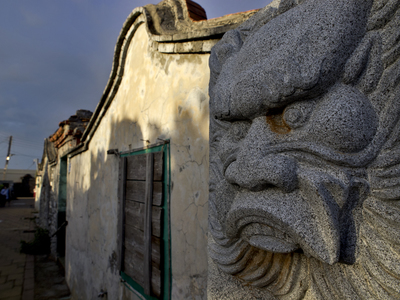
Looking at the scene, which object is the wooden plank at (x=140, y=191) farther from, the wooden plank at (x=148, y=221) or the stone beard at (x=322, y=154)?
the stone beard at (x=322, y=154)

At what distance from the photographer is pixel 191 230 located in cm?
202

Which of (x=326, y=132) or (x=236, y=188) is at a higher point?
(x=326, y=132)

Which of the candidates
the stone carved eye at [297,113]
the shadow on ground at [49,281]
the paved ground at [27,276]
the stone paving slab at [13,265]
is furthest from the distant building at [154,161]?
the stone paving slab at [13,265]

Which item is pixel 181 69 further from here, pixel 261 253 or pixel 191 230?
pixel 261 253

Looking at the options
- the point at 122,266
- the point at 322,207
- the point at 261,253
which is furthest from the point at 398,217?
the point at 122,266

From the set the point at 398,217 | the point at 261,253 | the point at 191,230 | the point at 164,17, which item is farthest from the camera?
the point at 164,17

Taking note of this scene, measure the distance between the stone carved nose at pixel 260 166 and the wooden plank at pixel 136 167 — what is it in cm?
170

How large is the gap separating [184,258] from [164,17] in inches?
90.0

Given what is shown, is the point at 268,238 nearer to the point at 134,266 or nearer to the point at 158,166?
the point at 158,166

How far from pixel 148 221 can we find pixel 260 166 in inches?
69.8

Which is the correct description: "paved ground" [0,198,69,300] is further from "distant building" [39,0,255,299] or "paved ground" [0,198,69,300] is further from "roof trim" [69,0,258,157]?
"roof trim" [69,0,258,157]

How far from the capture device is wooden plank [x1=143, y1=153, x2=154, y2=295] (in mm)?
2373

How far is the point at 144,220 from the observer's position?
2.51 metres

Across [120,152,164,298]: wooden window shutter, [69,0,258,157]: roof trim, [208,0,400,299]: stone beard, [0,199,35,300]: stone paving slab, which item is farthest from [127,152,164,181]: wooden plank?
[0,199,35,300]: stone paving slab
